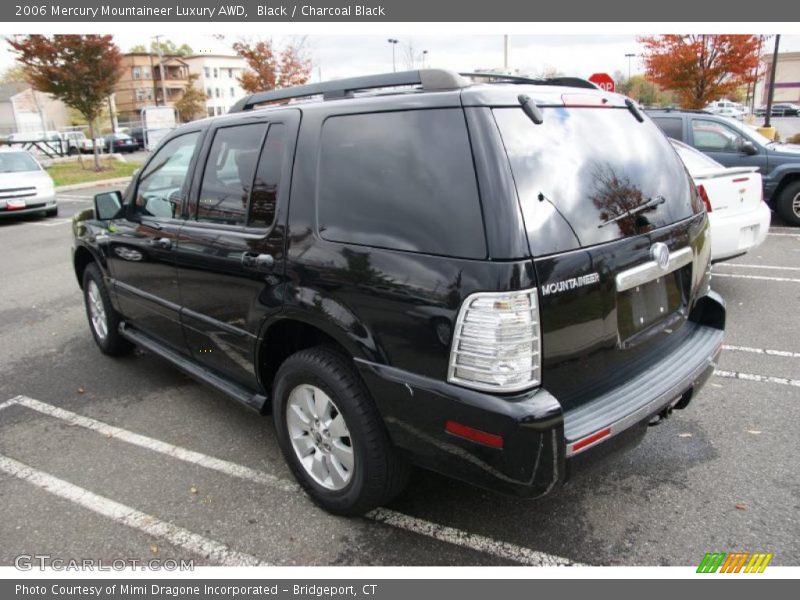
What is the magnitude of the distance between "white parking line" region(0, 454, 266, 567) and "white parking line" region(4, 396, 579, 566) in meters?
0.47

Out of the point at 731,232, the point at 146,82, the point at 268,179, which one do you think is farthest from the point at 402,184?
the point at 146,82

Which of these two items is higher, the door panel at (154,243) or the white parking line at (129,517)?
the door panel at (154,243)

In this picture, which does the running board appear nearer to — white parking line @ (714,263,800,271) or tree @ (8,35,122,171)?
white parking line @ (714,263,800,271)

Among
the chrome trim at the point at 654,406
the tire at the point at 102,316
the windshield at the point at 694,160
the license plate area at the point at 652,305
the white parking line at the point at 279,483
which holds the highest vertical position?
the windshield at the point at 694,160

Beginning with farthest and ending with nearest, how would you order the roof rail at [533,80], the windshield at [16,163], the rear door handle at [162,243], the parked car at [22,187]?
the windshield at [16,163] → the parked car at [22,187] → the rear door handle at [162,243] → the roof rail at [533,80]

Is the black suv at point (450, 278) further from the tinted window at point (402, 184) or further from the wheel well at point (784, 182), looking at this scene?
the wheel well at point (784, 182)

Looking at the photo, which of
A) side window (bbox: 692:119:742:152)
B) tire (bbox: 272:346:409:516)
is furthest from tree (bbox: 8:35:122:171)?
tire (bbox: 272:346:409:516)

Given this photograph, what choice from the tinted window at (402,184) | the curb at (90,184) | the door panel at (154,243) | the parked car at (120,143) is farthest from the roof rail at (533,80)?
the parked car at (120,143)

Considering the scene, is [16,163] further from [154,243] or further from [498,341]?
[498,341]

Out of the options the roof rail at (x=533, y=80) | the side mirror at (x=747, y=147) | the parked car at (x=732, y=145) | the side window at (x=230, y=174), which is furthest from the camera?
the parked car at (x=732, y=145)

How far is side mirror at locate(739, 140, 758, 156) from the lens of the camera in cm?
923

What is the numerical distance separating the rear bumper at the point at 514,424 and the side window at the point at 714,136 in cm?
804

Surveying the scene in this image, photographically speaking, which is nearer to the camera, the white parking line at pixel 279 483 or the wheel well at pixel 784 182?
the white parking line at pixel 279 483

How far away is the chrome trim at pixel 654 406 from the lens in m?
2.31
